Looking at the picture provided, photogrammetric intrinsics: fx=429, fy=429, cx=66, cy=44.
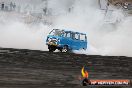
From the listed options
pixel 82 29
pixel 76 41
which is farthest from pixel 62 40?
pixel 82 29

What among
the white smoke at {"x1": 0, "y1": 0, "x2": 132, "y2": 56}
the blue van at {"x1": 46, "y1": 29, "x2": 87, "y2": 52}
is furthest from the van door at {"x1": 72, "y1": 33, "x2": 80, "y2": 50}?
the white smoke at {"x1": 0, "y1": 0, "x2": 132, "y2": 56}

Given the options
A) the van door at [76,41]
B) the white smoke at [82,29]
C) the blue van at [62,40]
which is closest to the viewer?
the blue van at [62,40]

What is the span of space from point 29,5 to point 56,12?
Answer: 532 centimetres

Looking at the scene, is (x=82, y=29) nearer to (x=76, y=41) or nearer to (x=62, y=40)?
(x=76, y=41)

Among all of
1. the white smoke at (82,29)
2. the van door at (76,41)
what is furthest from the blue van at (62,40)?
the white smoke at (82,29)

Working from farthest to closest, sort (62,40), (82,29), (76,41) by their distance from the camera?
(82,29), (76,41), (62,40)

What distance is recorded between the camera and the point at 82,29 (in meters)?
61.2

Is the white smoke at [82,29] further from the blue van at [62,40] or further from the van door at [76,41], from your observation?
the blue van at [62,40]

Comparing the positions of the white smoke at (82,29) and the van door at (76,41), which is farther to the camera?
the white smoke at (82,29)

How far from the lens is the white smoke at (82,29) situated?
43.8 m

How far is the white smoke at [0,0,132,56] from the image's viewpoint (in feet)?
144

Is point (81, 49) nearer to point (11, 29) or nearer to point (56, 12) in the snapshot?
point (11, 29)

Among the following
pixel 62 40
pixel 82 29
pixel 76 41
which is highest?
pixel 62 40

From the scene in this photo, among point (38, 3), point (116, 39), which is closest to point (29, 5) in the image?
point (38, 3)
